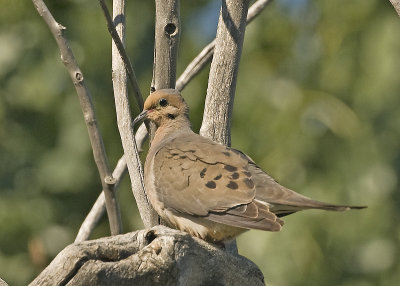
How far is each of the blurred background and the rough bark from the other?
2819 millimetres

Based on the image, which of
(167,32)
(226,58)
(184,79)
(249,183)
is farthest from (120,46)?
(249,183)

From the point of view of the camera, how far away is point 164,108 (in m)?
5.54

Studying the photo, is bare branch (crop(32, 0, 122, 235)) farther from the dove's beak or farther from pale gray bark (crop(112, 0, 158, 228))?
the dove's beak

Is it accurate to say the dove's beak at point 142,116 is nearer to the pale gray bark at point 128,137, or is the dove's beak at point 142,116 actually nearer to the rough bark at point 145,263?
the pale gray bark at point 128,137

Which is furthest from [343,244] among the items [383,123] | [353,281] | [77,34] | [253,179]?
[77,34]

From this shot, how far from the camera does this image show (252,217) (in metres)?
4.56

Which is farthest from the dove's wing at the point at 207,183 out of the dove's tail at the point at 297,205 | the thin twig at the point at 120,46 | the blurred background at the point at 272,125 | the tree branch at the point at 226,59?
the blurred background at the point at 272,125

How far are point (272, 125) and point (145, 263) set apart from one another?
3758mm

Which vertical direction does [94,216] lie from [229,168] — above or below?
below

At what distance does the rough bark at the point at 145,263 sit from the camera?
3557mm

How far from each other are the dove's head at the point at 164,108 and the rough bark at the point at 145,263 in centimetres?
122

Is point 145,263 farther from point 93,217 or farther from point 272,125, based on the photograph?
point 272,125

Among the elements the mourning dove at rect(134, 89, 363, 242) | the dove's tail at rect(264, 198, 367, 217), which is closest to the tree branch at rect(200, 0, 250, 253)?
the mourning dove at rect(134, 89, 363, 242)

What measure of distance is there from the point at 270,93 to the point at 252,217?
10.8 ft
